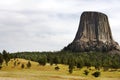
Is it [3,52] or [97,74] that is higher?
[3,52]

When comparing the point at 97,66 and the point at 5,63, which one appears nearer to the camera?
the point at 5,63

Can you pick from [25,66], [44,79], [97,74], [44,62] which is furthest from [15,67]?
[44,79]

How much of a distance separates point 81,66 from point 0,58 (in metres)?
49.5

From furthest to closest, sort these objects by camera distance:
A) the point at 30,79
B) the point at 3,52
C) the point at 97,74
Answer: the point at 3,52 < the point at 97,74 < the point at 30,79

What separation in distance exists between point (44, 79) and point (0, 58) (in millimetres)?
88322

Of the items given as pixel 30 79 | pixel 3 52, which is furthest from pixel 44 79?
pixel 3 52

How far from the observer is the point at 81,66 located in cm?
18462

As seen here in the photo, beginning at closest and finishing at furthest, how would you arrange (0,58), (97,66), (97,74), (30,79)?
1. (30,79)
2. (97,74)
3. (0,58)
4. (97,66)

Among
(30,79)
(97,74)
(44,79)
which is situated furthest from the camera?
(97,74)

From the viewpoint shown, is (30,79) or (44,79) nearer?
(30,79)

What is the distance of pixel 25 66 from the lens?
580 feet

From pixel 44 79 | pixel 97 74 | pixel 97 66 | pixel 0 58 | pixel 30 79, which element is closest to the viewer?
pixel 30 79

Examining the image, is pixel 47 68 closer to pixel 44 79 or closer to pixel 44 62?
pixel 44 62

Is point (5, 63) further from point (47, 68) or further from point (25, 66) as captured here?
point (47, 68)
